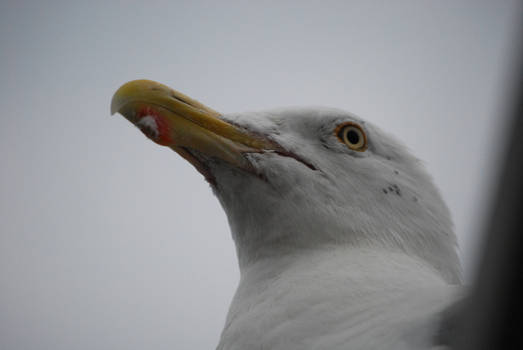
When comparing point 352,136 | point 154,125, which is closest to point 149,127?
point 154,125

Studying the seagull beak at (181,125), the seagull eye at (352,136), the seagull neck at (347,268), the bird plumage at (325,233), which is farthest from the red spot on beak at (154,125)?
the seagull eye at (352,136)

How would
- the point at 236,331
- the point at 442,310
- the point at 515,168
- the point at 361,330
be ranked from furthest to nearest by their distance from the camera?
the point at 236,331 → the point at 361,330 → the point at 442,310 → the point at 515,168

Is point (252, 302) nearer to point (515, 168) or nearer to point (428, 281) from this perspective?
point (428, 281)

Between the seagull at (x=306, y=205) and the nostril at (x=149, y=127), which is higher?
the nostril at (x=149, y=127)

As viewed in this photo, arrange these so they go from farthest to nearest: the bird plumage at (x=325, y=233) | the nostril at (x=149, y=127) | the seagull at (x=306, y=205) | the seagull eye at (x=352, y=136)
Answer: the seagull eye at (x=352, y=136) < the nostril at (x=149, y=127) < the seagull at (x=306, y=205) < the bird plumage at (x=325, y=233)

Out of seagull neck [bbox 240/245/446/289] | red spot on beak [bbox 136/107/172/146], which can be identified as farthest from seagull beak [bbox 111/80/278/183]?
seagull neck [bbox 240/245/446/289]

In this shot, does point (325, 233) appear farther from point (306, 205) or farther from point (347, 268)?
point (347, 268)

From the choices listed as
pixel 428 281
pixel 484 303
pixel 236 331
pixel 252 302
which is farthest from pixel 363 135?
pixel 484 303

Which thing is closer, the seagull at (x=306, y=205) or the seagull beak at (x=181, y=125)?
the seagull at (x=306, y=205)

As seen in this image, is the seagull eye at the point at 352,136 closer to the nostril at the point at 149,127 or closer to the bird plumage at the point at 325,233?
the bird plumage at the point at 325,233
